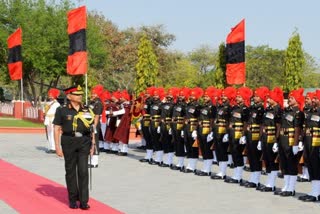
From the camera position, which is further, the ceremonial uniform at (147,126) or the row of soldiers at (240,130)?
the ceremonial uniform at (147,126)

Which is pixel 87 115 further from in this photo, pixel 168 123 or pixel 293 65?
pixel 293 65

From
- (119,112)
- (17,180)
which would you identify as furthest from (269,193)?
(119,112)

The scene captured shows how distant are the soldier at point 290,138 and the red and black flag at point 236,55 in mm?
7284

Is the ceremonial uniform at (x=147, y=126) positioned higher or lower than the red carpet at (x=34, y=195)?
higher

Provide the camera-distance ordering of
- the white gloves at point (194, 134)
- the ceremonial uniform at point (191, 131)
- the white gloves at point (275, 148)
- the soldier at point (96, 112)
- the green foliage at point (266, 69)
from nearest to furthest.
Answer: the white gloves at point (275, 148) → the white gloves at point (194, 134) → the ceremonial uniform at point (191, 131) → the soldier at point (96, 112) → the green foliage at point (266, 69)

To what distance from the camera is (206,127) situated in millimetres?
14523

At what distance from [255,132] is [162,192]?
2184 mm

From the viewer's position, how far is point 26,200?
35.6 feet

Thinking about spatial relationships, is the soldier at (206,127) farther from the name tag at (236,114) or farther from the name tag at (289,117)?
the name tag at (289,117)

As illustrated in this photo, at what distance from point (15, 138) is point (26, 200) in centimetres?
1571

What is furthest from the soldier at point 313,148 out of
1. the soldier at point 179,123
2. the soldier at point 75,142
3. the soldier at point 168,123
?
the soldier at point 168,123

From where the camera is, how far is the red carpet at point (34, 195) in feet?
33.2

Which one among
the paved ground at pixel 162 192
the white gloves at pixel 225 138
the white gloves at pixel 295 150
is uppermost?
the white gloves at pixel 225 138

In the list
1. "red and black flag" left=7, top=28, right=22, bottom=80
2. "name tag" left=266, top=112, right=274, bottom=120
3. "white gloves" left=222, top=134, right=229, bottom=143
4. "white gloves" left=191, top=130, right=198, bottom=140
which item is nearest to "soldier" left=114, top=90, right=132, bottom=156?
"white gloves" left=191, top=130, right=198, bottom=140
